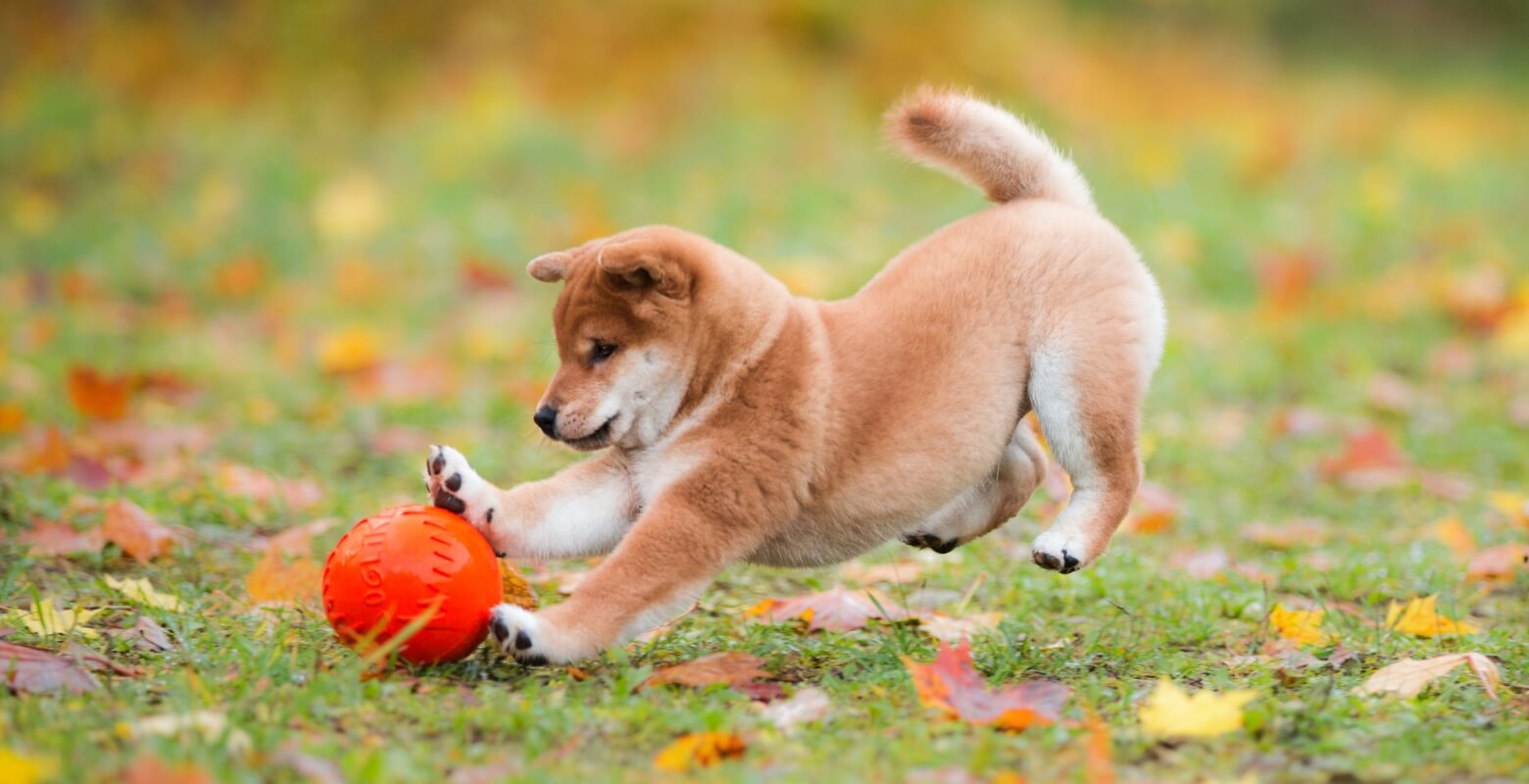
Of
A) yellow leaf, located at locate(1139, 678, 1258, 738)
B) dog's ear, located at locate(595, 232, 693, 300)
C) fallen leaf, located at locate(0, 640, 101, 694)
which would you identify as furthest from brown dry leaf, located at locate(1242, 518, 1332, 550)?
fallen leaf, located at locate(0, 640, 101, 694)

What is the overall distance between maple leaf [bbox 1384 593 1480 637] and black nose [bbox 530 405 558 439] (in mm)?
1884

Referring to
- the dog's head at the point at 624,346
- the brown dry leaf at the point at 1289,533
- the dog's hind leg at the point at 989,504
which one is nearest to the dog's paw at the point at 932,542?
the dog's hind leg at the point at 989,504

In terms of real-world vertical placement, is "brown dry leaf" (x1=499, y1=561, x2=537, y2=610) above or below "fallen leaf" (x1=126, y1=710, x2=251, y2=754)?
below

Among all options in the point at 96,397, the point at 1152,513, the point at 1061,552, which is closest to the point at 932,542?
the point at 1061,552

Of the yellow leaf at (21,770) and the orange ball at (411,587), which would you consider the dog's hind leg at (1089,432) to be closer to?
the orange ball at (411,587)

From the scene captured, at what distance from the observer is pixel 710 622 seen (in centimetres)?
356

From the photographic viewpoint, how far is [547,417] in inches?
127

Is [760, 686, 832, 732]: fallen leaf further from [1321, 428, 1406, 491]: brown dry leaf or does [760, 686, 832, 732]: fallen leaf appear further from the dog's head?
[1321, 428, 1406, 491]: brown dry leaf

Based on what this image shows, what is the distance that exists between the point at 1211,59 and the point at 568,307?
9.42 m

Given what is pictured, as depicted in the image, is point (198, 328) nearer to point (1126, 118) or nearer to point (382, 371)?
point (382, 371)

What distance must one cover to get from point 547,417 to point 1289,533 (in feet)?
7.98

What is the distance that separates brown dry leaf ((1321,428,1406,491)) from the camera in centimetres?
518

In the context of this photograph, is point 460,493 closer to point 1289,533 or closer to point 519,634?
point 519,634

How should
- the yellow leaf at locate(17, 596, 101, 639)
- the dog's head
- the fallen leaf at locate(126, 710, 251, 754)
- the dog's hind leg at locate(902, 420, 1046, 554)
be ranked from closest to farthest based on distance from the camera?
the fallen leaf at locate(126, 710, 251, 754), the yellow leaf at locate(17, 596, 101, 639), the dog's head, the dog's hind leg at locate(902, 420, 1046, 554)
